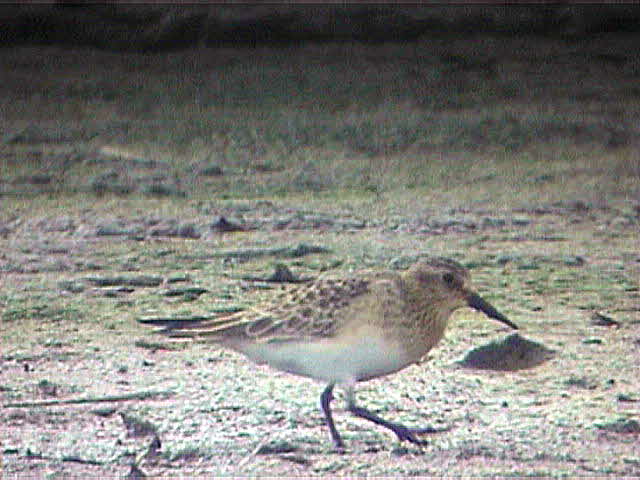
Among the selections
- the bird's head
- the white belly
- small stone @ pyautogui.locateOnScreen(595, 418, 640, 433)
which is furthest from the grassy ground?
the bird's head

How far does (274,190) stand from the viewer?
10.3 m

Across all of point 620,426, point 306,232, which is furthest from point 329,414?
point 306,232

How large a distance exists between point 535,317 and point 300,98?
4.96 metres

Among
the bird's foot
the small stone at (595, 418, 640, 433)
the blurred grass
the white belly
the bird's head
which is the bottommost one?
the bird's foot

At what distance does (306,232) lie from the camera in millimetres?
9219

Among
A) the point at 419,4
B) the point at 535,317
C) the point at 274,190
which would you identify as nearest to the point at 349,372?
the point at 535,317

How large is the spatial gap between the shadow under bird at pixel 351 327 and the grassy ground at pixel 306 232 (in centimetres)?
25

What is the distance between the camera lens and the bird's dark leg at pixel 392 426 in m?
5.66

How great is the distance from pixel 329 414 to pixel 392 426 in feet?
0.71

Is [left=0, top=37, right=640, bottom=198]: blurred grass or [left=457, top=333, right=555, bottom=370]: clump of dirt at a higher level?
[left=0, top=37, right=640, bottom=198]: blurred grass

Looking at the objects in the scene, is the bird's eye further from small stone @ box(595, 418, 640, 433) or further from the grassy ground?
small stone @ box(595, 418, 640, 433)

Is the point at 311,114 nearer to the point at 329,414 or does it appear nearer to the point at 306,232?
the point at 306,232

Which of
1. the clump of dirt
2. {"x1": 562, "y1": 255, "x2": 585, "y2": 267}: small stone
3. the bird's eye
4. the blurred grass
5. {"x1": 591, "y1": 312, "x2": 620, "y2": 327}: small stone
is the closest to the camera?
the bird's eye

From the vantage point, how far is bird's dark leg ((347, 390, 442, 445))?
18.6ft
